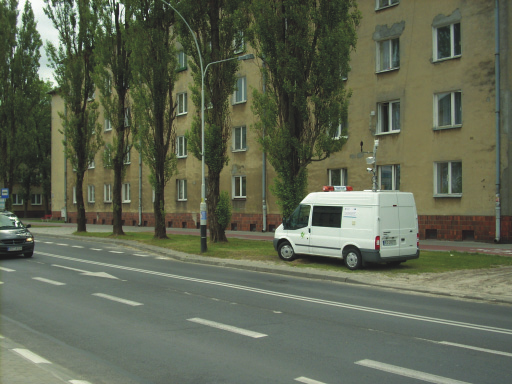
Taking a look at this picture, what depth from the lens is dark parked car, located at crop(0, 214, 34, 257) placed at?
59.1ft

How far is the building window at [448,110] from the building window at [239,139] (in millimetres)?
13029

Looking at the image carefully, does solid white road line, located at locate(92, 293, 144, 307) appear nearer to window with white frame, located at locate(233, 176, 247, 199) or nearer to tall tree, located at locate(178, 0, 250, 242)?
tall tree, located at locate(178, 0, 250, 242)

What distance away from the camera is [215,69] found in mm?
22906

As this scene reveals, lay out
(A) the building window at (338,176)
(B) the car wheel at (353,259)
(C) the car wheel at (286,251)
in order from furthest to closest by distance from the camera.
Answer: (A) the building window at (338,176) → (C) the car wheel at (286,251) → (B) the car wheel at (353,259)

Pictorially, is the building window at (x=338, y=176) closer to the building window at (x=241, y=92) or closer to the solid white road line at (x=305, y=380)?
the building window at (x=241, y=92)

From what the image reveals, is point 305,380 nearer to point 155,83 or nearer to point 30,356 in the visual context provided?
point 30,356

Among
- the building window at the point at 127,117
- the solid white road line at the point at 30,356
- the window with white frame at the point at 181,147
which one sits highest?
the building window at the point at 127,117

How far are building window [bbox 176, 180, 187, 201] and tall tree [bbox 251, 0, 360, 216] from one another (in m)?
19.2

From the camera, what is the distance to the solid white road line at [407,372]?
536cm

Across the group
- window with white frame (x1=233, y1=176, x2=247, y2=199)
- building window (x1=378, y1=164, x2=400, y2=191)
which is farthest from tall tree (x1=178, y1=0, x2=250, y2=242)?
window with white frame (x1=233, y1=176, x2=247, y2=199)

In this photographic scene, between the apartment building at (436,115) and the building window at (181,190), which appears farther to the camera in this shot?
the building window at (181,190)

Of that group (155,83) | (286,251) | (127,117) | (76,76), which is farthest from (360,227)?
(76,76)

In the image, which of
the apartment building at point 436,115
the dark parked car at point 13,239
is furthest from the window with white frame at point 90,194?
the dark parked car at point 13,239

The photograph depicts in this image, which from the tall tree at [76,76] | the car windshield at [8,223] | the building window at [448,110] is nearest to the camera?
the car windshield at [8,223]
